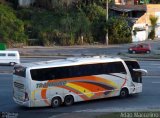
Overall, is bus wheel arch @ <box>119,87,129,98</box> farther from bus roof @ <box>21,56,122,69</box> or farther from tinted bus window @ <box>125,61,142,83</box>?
bus roof @ <box>21,56,122,69</box>

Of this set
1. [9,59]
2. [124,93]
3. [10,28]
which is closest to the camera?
[124,93]

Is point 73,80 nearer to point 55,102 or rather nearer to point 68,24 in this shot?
point 55,102

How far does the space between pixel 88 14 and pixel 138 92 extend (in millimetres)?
52347

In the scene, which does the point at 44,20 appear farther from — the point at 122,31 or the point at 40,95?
the point at 40,95

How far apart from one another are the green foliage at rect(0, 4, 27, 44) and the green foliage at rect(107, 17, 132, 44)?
1349cm

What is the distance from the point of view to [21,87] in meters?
26.0

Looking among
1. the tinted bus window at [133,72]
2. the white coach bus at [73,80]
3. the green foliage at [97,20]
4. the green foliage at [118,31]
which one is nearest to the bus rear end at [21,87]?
the white coach bus at [73,80]

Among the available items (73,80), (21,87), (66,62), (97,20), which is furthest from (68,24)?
(21,87)

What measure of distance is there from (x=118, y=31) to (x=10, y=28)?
54.6ft

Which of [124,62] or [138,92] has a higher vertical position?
[124,62]

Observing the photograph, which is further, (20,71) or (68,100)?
(68,100)

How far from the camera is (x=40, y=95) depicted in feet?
85.3

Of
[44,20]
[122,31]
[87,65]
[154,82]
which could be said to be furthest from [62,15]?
[87,65]

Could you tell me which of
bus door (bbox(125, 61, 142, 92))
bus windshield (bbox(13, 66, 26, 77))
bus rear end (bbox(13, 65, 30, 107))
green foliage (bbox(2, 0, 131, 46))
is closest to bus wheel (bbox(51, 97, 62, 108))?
bus rear end (bbox(13, 65, 30, 107))
